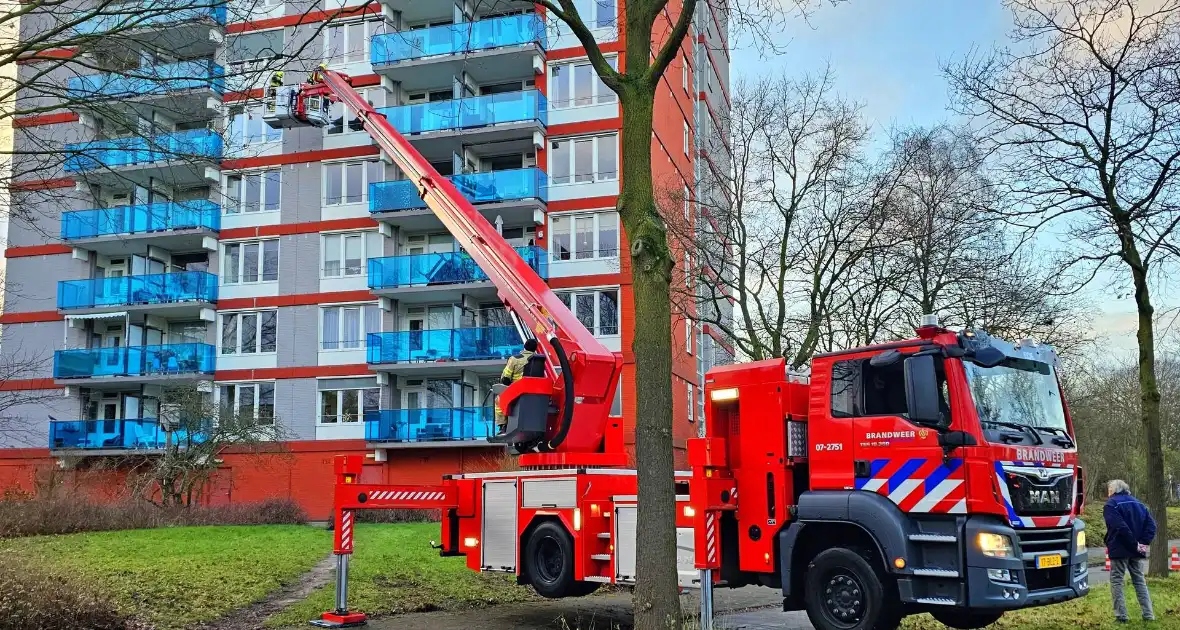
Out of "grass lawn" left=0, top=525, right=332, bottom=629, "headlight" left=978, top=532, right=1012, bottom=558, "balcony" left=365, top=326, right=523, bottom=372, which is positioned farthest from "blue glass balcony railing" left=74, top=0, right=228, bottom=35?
"balcony" left=365, top=326, right=523, bottom=372

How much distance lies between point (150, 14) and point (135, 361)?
31689mm

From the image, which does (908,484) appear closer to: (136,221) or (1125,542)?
(1125,542)

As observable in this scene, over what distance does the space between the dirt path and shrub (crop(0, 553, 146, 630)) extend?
1105 mm

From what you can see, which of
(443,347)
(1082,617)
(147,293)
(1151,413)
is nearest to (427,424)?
(443,347)

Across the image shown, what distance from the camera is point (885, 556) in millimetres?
9914

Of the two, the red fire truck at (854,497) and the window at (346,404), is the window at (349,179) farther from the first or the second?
the red fire truck at (854,497)

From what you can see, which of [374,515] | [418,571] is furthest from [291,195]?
[418,571]

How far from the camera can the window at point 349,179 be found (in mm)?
36844

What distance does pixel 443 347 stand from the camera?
3428 cm

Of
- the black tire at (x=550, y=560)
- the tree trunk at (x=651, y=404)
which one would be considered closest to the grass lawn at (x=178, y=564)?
the black tire at (x=550, y=560)

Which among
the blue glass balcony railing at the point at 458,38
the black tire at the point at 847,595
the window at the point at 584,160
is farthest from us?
the blue glass balcony railing at the point at 458,38

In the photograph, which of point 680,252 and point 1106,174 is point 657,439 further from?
point 680,252

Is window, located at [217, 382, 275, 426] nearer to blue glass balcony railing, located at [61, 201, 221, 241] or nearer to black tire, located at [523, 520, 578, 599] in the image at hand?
blue glass balcony railing, located at [61, 201, 221, 241]

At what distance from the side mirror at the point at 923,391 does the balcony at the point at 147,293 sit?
32.5 meters
